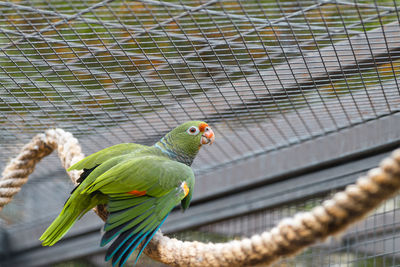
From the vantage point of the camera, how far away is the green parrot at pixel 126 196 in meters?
0.85

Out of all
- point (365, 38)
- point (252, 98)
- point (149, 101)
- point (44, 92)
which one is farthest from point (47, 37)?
point (365, 38)

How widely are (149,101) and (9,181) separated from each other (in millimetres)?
491

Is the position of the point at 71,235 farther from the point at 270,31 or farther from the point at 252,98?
the point at 270,31

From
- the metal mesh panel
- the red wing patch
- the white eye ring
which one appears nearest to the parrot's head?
the white eye ring

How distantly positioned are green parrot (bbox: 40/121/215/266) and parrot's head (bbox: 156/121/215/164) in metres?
0.18

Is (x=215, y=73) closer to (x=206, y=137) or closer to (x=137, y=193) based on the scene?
(x=206, y=137)

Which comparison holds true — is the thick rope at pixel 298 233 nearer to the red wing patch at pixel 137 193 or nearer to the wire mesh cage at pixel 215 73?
the red wing patch at pixel 137 193

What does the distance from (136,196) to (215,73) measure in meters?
0.43

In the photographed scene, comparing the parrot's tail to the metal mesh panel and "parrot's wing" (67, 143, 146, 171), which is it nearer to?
"parrot's wing" (67, 143, 146, 171)

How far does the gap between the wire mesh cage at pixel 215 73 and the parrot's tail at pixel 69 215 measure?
1.18ft

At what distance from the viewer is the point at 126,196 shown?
911 mm

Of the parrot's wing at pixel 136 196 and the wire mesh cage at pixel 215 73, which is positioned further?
the wire mesh cage at pixel 215 73

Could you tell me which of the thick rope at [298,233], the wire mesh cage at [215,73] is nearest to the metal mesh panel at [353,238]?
the wire mesh cage at [215,73]

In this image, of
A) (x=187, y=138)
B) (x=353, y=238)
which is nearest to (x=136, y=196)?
(x=187, y=138)
